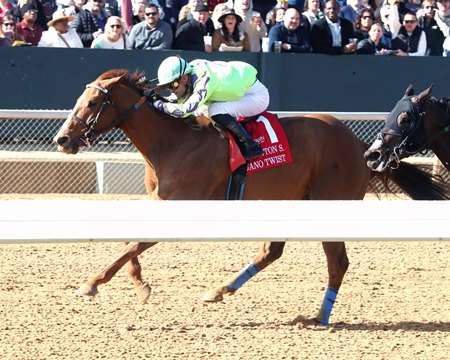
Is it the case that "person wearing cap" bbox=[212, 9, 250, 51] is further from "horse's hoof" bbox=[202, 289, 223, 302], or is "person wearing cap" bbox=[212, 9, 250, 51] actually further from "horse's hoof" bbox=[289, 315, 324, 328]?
"horse's hoof" bbox=[289, 315, 324, 328]

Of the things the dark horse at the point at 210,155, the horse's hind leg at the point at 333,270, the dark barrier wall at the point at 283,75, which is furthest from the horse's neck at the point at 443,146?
the dark barrier wall at the point at 283,75

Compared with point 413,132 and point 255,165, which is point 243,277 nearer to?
point 255,165

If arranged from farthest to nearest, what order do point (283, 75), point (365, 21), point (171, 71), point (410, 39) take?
point (410, 39)
point (365, 21)
point (283, 75)
point (171, 71)

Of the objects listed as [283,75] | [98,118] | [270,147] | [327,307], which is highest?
[98,118]

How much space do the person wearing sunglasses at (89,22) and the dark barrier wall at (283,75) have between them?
420 millimetres

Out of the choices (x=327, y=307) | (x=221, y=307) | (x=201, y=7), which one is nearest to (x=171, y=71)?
(x=221, y=307)

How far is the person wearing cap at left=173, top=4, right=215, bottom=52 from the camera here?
1247 centimetres

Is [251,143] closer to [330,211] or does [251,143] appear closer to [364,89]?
[330,211]

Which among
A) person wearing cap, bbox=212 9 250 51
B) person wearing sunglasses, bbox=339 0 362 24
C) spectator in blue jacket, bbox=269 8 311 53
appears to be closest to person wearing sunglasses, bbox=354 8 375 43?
person wearing sunglasses, bbox=339 0 362 24

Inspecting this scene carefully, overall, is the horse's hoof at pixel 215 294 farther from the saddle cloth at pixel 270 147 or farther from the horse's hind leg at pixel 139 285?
the saddle cloth at pixel 270 147

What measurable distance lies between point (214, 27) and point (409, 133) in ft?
19.7

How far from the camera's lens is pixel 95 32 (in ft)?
41.5

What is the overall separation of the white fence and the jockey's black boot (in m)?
2.25

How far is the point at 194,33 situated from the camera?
12.5m
